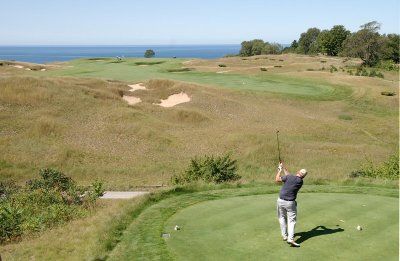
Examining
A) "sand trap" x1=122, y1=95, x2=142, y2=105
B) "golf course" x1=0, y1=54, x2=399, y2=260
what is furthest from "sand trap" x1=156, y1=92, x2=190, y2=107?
"sand trap" x1=122, y1=95, x2=142, y2=105

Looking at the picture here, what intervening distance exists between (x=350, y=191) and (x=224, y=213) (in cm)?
678

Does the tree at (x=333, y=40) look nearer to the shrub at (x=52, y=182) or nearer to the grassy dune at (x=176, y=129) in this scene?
the grassy dune at (x=176, y=129)

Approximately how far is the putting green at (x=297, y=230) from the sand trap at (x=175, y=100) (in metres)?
40.5

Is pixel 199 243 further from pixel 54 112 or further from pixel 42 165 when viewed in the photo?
pixel 54 112

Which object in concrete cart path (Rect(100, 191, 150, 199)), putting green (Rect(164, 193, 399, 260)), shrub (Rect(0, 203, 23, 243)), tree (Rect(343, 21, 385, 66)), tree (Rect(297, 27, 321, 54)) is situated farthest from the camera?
tree (Rect(297, 27, 321, 54))

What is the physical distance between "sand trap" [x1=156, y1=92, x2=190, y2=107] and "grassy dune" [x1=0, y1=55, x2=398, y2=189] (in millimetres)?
973

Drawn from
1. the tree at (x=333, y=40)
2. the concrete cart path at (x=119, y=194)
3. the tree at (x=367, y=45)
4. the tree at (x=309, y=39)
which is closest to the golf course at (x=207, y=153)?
the concrete cart path at (x=119, y=194)

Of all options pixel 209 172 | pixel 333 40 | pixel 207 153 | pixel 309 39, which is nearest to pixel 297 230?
pixel 209 172

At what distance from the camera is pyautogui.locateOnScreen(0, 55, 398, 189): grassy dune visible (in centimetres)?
3603

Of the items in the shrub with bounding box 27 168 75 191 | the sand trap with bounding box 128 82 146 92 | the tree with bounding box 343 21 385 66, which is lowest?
the shrub with bounding box 27 168 75 191

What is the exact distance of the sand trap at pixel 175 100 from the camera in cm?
5634

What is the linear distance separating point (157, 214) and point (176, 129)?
30840 millimetres

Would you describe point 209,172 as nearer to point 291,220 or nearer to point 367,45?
point 291,220

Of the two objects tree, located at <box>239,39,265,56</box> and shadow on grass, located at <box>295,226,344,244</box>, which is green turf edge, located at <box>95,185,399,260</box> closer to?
shadow on grass, located at <box>295,226,344,244</box>
